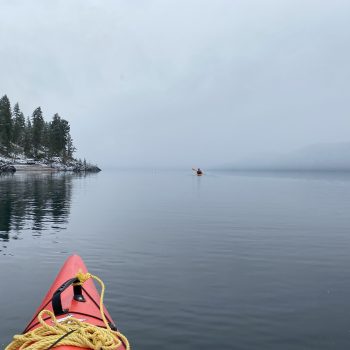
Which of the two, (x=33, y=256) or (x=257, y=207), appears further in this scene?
(x=257, y=207)

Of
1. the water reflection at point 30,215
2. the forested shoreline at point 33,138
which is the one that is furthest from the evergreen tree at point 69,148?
the water reflection at point 30,215

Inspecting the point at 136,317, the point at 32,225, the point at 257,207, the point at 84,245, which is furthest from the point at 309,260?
the point at 257,207

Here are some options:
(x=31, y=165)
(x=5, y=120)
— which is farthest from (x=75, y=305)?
(x=31, y=165)

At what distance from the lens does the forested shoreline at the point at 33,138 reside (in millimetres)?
106812

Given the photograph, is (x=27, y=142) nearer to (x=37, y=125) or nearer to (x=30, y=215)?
(x=37, y=125)

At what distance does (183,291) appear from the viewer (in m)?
10.6

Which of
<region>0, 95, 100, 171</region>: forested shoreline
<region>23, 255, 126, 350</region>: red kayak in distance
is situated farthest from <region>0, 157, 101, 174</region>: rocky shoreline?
<region>23, 255, 126, 350</region>: red kayak in distance

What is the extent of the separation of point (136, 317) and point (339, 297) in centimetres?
623

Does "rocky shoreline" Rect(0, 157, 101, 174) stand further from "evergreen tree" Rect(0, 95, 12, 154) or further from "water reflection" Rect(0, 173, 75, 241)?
"water reflection" Rect(0, 173, 75, 241)

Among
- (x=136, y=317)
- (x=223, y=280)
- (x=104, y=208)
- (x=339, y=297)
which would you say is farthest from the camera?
(x=104, y=208)

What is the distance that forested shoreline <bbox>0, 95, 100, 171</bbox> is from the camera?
106812 mm

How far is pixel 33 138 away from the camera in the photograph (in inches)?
4759

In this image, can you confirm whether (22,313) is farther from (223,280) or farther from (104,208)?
(104,208)

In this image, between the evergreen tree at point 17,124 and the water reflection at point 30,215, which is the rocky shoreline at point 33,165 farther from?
the water reflection at point 30,215
